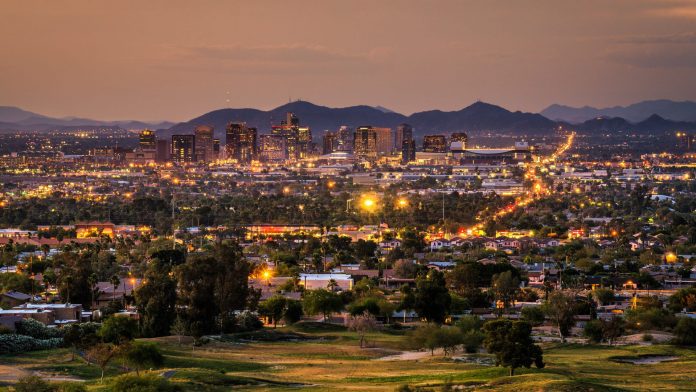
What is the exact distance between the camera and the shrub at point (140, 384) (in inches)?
1211

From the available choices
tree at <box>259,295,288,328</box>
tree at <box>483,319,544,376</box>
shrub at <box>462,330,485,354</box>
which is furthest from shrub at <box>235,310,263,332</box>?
tree at <box>483,319,544,376</box>

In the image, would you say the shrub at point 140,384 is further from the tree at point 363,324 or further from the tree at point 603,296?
the tree at point 603,296

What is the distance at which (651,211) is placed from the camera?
12700 cm

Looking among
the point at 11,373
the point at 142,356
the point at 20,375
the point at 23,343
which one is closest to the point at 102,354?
the point at 142,356

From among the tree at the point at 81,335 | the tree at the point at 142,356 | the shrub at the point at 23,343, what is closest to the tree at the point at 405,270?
the tree at the point at 81,335

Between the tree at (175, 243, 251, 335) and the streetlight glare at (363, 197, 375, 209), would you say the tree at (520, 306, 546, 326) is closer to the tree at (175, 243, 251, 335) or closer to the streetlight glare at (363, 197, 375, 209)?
the tree at (175, 243, 251, 335)

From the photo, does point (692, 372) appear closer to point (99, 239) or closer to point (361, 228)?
point (99, 239)

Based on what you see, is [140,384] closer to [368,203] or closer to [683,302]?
[683,302]

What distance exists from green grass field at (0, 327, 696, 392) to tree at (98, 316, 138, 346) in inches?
52.9

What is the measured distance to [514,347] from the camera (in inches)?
1506

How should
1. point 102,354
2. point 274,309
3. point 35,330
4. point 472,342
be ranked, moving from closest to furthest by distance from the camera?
point 102,354
point 35,330
point 472,342
point 274,309

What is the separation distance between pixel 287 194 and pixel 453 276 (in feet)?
329

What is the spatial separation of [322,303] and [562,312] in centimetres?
1098

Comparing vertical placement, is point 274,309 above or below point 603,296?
above
